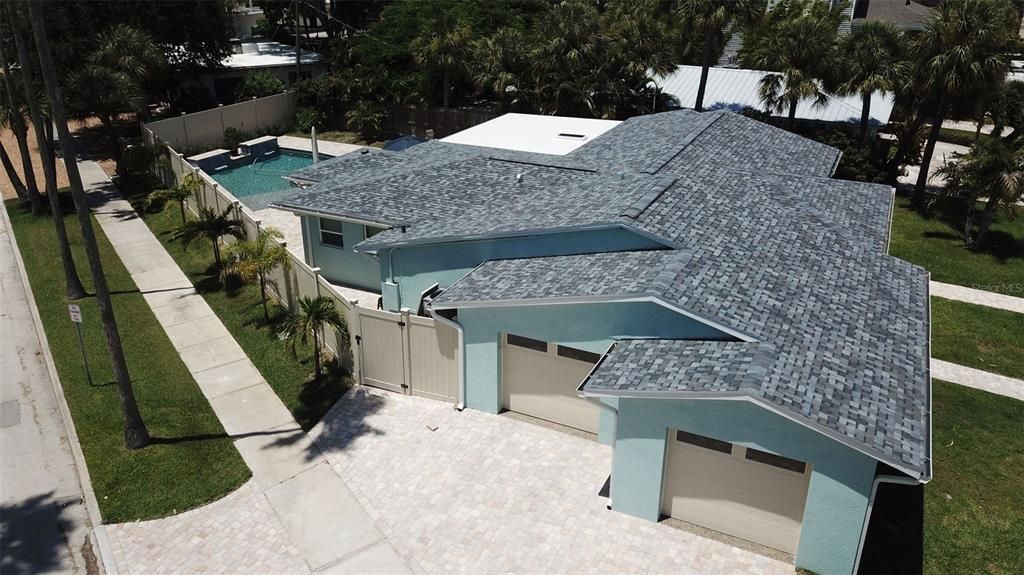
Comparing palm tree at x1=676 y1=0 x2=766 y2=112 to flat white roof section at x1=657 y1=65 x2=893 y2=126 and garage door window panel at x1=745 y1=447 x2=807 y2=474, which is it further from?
garage door window panel at x1=745 y1=447 x2=807 y2=474

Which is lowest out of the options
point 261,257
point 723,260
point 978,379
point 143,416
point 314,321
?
point 978,379

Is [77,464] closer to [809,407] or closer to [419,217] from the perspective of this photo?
[419,217]

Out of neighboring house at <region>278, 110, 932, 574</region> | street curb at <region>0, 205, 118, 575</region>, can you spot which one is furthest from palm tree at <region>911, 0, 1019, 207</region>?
street curb at <region>0, 205, 118, 575</region>

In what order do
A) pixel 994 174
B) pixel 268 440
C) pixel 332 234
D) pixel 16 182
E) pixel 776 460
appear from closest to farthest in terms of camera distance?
1. pixel 776 460
2. pixel 268 440
3. pixel 332 234
4. pixel 994 174
5. pixel 16 182

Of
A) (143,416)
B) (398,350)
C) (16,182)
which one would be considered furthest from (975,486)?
(16,182)

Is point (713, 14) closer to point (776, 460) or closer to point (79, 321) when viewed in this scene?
point (776, 460)

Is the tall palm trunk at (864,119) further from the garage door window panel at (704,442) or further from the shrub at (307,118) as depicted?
the shrub at (307,118)

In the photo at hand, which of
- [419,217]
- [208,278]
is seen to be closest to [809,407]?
[419,217]
